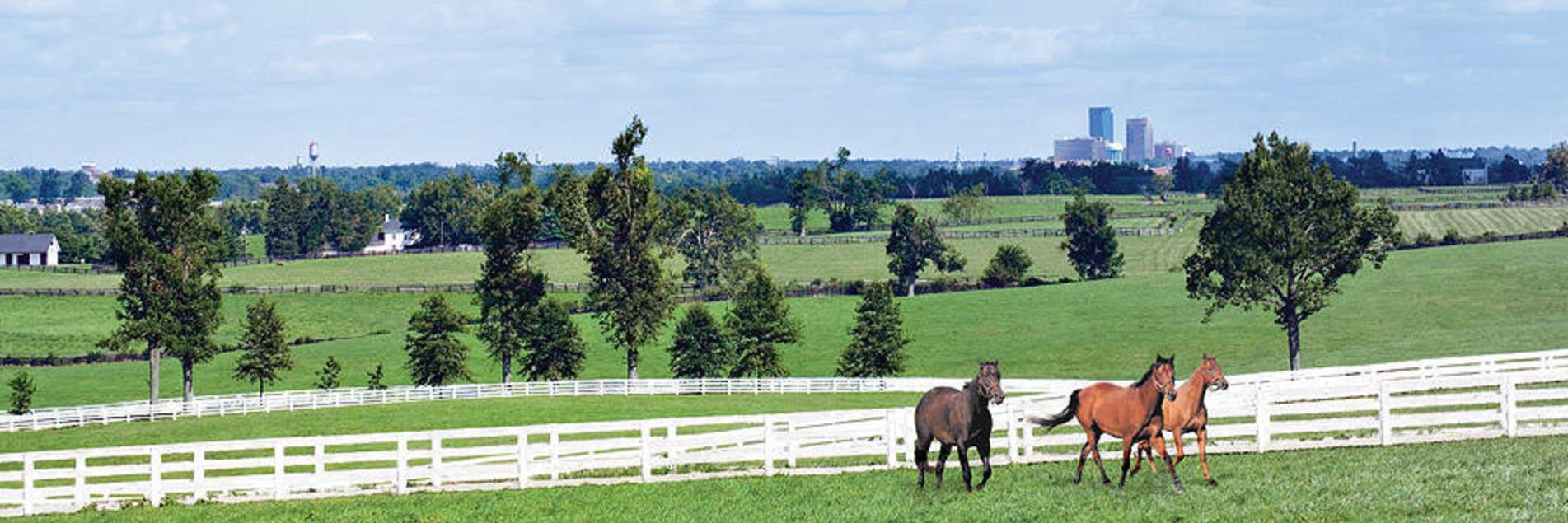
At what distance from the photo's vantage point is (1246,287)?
62.2m

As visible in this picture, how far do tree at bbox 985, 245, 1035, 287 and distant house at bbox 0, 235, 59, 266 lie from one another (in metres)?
97.8

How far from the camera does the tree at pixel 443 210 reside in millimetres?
180875

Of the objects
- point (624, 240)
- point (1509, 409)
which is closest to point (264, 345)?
point (624, 240)

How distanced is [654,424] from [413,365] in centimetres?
4773

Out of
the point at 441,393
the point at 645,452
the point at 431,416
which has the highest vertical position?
the point at 645,452

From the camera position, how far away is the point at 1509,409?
23.8 metres

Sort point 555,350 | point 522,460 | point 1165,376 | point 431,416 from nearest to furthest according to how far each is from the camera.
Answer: point 1165,376 < point 522,460 < point 431,416 < point 555,350

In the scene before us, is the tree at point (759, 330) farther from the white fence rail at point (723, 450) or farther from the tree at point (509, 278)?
the white fence rail at point (723, 450)

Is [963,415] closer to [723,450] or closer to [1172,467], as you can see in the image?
[1172,467]

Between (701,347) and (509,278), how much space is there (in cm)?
1009

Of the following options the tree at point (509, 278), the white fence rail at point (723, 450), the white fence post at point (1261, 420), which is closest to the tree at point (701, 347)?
the tree at point (509, 278)

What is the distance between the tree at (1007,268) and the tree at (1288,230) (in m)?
52.3

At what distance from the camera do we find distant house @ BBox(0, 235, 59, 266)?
6156 inches

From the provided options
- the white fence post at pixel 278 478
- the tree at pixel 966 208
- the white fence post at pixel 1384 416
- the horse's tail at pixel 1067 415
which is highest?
the tree at pixel 966 208
